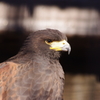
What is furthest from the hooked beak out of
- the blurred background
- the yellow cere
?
the blurred background

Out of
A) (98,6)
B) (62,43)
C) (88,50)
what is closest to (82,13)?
(98,6)

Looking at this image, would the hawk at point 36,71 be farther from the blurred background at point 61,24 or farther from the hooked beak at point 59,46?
the blurred background at point 61,24

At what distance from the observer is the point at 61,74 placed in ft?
6.58

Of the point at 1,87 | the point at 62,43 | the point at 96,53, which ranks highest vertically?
the point at 62,43

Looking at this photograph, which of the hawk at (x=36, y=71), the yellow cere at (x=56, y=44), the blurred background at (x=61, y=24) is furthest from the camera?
the blurred background at (x=61, y=24)

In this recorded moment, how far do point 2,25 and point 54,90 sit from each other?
1046 millimetres

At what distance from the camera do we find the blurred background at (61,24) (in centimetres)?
279

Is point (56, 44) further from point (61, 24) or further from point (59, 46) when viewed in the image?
point (61, 24)

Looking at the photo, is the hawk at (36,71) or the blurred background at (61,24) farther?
the blurred background at (61,24)

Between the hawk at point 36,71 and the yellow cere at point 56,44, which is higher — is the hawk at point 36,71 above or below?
below

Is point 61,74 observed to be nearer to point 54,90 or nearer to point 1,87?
point 54,90

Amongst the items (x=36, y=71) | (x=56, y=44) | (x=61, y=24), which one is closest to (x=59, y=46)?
(x=56, y=44)

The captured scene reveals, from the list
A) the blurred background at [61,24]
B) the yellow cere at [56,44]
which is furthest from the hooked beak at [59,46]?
the blurred background at [61,24]

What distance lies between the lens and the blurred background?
2789 millimetres
